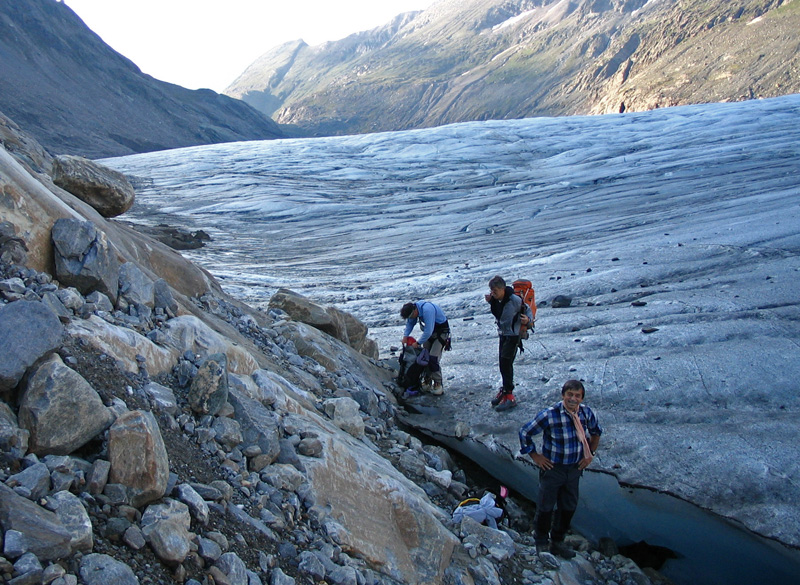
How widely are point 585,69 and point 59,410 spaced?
148m

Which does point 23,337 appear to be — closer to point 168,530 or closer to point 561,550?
point 168,530

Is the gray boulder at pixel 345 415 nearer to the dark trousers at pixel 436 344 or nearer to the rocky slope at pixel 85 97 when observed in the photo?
the dark trousers at pixel 436 344

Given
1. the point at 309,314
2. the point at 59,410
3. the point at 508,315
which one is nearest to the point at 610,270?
Result: the point at 508,315

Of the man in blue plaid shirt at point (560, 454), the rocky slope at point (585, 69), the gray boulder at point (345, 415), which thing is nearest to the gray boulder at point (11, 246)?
the gray boulder at point (345, 415)

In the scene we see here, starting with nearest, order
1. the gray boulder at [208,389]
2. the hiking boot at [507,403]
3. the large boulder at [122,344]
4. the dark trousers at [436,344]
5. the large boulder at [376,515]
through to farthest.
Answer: the large boulder at [122,344], the large boulder at [376,515], the gray boulder at [208,389], the hiking boot at [507,403], the dark trousers at [436,344]

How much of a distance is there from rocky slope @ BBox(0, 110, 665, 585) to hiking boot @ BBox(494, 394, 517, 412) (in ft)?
4.19

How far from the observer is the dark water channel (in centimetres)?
500

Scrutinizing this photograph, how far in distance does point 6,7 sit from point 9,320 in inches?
3905

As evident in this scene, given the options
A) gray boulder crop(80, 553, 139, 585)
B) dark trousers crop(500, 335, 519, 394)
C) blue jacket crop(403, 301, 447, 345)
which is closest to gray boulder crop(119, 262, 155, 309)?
gray boulder crop(80, 553, 139, 585)

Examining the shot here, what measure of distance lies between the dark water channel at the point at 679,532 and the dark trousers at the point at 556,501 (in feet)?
2.47

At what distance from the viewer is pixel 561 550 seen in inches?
194

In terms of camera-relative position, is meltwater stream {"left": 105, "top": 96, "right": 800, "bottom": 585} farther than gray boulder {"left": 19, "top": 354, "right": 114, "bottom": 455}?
Yes

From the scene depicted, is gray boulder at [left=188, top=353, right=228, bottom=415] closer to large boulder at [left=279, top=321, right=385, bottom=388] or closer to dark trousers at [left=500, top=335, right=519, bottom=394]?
large boulder at [left=279, top=321, right=385, bottom=388]

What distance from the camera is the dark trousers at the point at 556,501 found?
4762 millimetres
